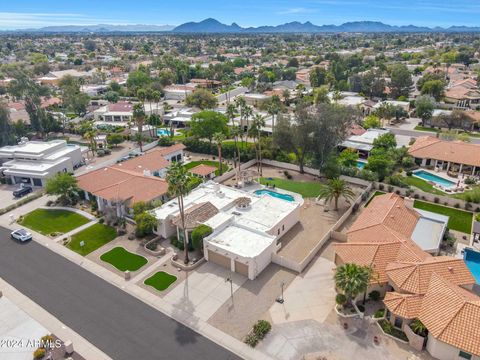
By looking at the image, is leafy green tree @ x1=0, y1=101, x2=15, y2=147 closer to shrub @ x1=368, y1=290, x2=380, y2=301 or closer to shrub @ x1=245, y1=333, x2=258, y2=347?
shrub @ x1=245, y1=333, x2=258, y2=347

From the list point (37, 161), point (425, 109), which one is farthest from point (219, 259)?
point (425, 109)

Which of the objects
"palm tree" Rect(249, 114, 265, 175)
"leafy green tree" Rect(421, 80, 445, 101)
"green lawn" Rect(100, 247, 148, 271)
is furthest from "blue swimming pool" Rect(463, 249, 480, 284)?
"leafy green tree" Rect(421, 80, 445, 101)

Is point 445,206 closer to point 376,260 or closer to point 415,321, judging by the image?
point 376,260

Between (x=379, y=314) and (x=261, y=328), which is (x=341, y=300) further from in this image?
(x=261, y=328)

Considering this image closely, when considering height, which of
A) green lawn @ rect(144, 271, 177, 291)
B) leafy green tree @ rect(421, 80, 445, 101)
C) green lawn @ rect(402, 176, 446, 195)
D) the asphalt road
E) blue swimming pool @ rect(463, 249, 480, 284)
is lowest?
the asphalt road

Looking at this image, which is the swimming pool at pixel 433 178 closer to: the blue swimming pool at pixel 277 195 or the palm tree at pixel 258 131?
the blue swimming pool at pixel 277 195

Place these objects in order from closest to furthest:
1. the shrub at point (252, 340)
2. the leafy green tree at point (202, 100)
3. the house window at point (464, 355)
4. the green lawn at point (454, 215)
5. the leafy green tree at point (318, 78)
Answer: the house window at point (464, 355) → the shrub at point (252, 340) → the green lawn at point (454, 215) → the leafy green tree at point (202, 100) → the leafy green tree at point (318, 78)

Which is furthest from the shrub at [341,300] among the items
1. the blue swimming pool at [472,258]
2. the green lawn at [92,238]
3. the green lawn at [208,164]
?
the green lawn at [208,164]
